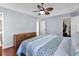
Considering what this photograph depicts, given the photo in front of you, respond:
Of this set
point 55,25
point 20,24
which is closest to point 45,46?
point 55,25

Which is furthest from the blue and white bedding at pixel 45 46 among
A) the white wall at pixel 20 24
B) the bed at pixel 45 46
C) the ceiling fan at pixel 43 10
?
the ceiling fan at pixel 43 10

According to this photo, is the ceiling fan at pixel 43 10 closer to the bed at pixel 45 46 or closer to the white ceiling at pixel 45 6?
the white ceiling at pixel 45 6

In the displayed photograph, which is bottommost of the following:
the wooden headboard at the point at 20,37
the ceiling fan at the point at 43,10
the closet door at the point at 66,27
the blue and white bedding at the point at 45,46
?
the blue and white bedding at the point at 45,46

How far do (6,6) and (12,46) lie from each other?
0.52m

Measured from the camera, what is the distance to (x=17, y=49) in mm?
1538

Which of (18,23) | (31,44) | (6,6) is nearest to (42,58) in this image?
(31,44)

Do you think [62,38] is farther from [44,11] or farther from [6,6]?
[6,6]

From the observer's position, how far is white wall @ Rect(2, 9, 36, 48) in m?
1.52

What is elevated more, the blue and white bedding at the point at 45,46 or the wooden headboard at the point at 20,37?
the wooden headboard at the point at 20,37

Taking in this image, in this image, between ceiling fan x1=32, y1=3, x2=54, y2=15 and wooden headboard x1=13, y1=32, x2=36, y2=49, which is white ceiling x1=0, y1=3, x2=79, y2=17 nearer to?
ceiling fan x1=32, y1=3, x2=54, y2=15

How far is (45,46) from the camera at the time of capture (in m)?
1.50

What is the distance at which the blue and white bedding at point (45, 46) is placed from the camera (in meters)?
1.49

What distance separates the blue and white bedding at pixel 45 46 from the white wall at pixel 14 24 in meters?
0.16

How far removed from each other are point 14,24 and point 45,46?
1.64 feet
